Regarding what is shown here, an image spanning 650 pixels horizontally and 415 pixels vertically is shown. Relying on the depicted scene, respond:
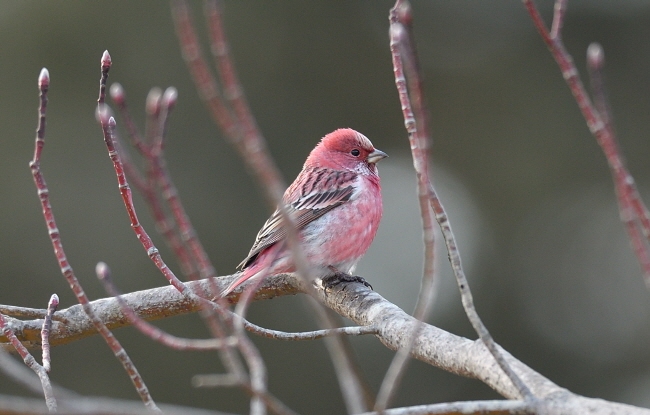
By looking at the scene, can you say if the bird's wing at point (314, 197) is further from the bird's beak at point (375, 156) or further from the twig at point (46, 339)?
the twig at point (46, 339)

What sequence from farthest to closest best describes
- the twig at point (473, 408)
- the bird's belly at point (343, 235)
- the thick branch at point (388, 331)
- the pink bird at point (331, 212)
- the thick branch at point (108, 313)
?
the bird's belly at point (343, 235) < the pink bird at point (331, 212) < the thick branch at point (108, 313) < the thick branch at point (388, 331) < the twig at point (473, 408)

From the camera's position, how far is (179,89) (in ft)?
37.1

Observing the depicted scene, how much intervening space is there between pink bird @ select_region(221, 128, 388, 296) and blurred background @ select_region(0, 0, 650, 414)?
410 centimetres

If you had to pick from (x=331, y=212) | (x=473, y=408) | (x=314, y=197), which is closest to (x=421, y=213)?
(x=473, y=408)

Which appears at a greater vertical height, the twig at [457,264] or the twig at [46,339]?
the twig at [457,264]

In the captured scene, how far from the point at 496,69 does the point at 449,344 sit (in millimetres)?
9758

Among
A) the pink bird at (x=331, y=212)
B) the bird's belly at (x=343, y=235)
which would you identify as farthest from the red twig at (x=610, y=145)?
the bird's belly at (x=343, y=235)

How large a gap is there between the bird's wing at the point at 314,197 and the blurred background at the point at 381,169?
4097mm

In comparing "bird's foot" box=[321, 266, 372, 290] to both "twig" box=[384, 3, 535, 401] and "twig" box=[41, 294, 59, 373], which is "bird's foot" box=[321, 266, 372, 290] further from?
"twig" box=[384, 3, 535, 401]

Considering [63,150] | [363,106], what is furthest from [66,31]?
[363,106]

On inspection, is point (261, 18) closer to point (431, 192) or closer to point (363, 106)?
point (363, 106)

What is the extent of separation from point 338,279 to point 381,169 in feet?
23.2

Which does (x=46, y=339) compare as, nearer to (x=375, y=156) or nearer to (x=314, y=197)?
(x=314, y=197)

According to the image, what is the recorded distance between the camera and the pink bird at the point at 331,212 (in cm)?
593
